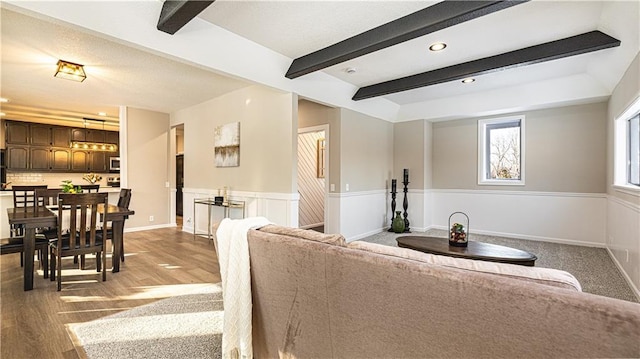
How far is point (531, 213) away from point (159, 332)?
6004 millimetres

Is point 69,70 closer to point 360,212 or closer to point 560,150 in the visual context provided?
point 360,212

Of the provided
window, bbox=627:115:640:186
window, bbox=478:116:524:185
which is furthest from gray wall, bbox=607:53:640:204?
window, bbox=478:116:524:185

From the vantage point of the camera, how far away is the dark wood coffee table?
278 centimetres

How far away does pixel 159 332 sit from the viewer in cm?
220

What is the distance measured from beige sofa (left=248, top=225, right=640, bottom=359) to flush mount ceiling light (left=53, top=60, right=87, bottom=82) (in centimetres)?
393

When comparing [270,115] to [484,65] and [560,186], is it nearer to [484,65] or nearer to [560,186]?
[484,65]

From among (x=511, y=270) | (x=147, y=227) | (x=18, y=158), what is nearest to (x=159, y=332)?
(x=511, y=270)

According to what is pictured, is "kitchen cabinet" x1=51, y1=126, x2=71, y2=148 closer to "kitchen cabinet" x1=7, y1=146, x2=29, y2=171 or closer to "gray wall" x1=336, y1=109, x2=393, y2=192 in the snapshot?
"kitchen cabinet" x1=7, y1=146, x2=29, y2=171

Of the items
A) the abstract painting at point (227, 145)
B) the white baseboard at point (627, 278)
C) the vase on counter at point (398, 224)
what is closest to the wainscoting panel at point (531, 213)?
the white baseboard at point (627, 278)

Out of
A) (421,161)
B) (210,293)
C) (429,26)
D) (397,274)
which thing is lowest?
(210,293)

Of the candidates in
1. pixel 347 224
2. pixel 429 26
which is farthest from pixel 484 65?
pixel 347 224

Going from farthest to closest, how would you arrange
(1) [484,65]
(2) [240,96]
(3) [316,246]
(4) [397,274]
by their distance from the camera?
(2) [240,96]
(1) [484,65]
(3) [316,246]
(4) [397,274]

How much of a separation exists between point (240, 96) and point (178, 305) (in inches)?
140

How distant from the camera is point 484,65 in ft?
12.7
